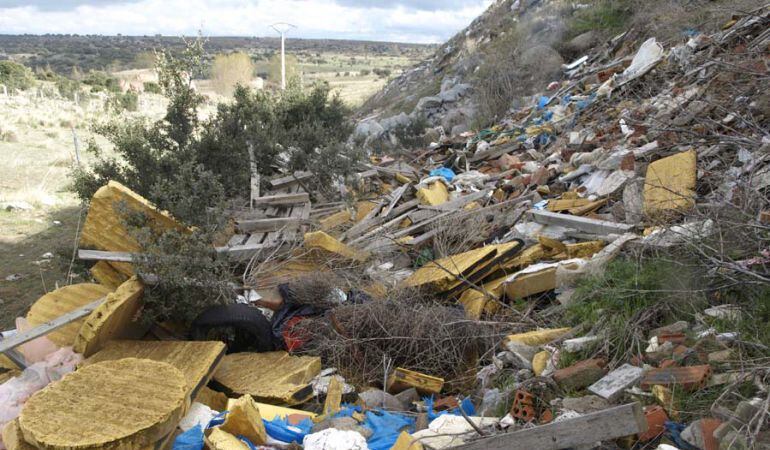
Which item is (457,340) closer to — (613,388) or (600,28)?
(613,388)

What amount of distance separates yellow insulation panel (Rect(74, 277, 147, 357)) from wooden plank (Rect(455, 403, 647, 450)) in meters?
3.07

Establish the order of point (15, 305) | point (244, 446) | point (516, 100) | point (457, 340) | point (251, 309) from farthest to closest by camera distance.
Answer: point (516, 100) < point (15, 305) < point (251, 309) < point (457, 340) < point (244, 446)

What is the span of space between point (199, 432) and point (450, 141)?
861cm

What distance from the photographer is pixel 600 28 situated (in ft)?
44.2

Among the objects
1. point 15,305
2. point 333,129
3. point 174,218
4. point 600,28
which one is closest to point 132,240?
point 174,218

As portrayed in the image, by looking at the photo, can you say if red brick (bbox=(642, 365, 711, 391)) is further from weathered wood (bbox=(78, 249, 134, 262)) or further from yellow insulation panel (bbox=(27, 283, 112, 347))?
weathered wood (bbox=(78, 249, 134, 262))

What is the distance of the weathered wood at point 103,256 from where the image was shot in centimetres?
550

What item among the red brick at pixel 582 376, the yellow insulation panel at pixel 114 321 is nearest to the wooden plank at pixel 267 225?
the yellow insulation panel at pixel 114 321

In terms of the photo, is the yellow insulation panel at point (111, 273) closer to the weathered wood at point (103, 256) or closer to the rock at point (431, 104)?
the weathered wood at point (103, 256)

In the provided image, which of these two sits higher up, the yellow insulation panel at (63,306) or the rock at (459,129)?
the rock at (459,129)

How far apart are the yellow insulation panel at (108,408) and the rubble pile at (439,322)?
0.04 ft

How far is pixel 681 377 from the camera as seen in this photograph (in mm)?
3090

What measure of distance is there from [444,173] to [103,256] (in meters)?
4.84

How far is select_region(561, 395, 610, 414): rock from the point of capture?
3.09 metres
